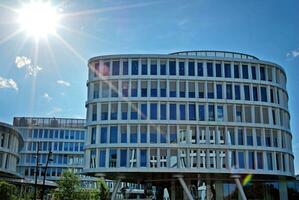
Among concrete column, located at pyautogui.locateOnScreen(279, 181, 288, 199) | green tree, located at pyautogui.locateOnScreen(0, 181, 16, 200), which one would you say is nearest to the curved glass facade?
concrete column, located at pyautogui.locateOnScreen(279, 181, 288, 199)

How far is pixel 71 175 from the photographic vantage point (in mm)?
59438

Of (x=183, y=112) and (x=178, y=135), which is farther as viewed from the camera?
(x=183, y=112)

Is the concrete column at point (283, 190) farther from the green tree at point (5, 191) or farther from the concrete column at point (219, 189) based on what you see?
the green tree at point (5, 191)

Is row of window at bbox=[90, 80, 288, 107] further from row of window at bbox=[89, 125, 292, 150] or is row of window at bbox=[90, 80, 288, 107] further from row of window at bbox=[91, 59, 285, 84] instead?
row of window at bbox=[89, 125, 292, 150]

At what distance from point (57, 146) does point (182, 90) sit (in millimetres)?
62745

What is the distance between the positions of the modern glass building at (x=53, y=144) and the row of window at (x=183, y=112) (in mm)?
55259

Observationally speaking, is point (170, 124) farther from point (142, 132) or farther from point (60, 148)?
point (60, 148)

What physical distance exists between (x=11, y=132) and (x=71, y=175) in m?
11.1

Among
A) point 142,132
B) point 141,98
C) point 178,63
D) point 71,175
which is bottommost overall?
point 71,175

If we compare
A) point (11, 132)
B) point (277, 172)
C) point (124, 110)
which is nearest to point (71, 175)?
point (11, 132)

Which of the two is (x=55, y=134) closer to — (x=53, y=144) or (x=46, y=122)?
(x=53, y=144)

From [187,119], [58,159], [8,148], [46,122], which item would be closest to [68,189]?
[8,148]

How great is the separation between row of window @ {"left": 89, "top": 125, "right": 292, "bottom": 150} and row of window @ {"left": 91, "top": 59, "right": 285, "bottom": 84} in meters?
7.17

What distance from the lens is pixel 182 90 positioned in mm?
50938
